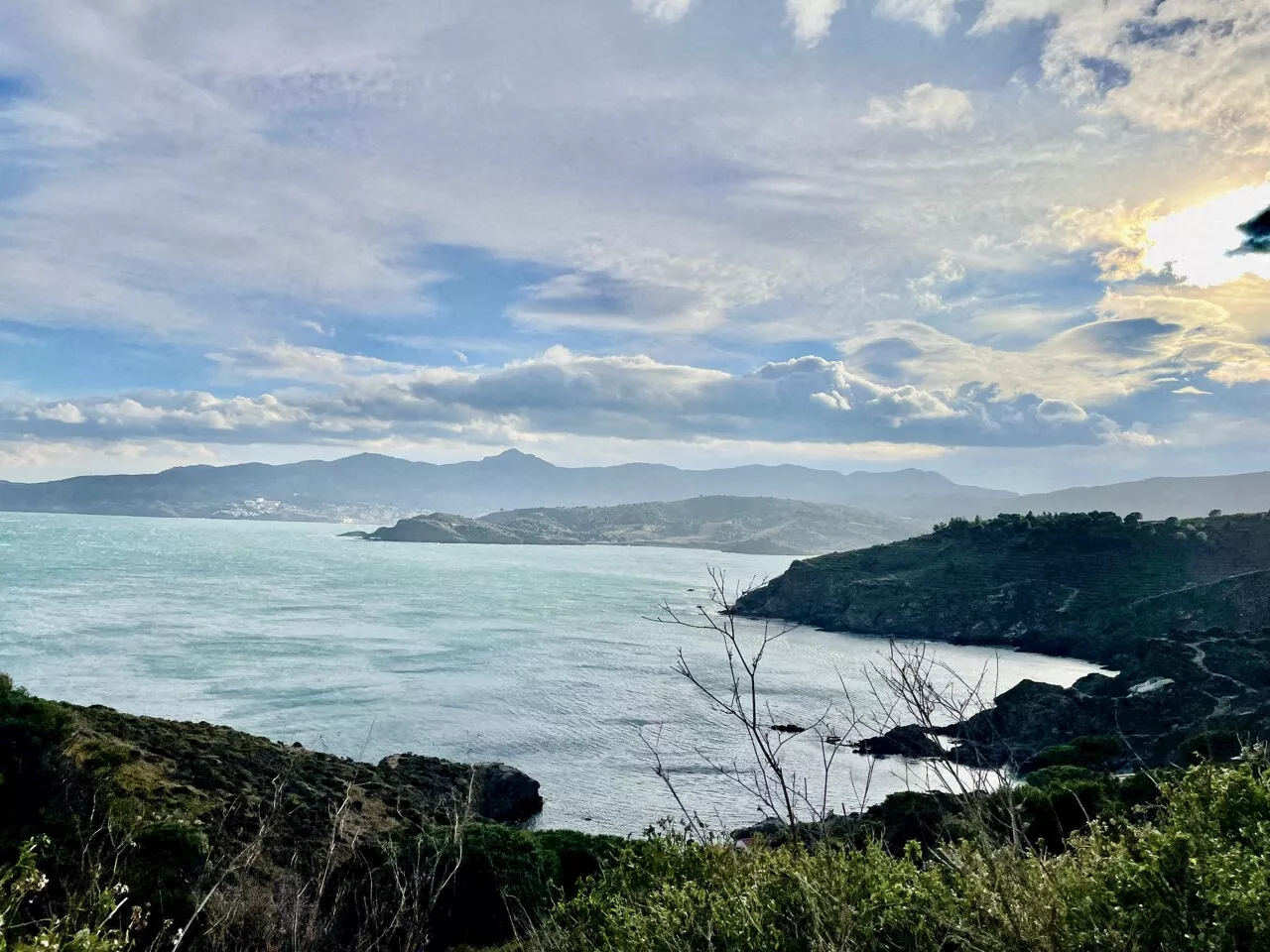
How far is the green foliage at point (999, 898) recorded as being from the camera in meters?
8.49

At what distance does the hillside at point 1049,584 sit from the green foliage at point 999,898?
84432 mm

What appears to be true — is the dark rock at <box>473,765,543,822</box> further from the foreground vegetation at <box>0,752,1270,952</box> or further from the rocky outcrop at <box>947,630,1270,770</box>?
the rocky outcrop at <box>947,630,1270,770</box>

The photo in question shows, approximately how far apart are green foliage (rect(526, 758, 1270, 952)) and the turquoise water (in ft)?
21.2

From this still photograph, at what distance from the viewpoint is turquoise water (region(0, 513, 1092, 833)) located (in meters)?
48.9

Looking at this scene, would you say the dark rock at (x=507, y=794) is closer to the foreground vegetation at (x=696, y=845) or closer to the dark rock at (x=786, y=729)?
the foreground vegetation at (x=696, y=845)

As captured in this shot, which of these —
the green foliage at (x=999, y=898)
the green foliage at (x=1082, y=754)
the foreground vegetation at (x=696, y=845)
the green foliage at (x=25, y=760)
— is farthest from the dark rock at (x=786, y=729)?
the green foliage at (x=25, y=760)

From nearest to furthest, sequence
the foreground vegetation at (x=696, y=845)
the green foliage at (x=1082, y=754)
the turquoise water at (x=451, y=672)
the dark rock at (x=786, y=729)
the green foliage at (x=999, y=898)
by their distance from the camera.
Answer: the green foliage at (x=999, y=898)
the foreground vegetation at (x=696, y=845)
the dark rock at (x=786, y=729)
the green foliage at (x=1082, y=754)
the turquoise water at (x=451, y=672)

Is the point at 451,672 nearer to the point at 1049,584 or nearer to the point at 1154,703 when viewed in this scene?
the point at 1154,703

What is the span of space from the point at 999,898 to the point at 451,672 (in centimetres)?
6958

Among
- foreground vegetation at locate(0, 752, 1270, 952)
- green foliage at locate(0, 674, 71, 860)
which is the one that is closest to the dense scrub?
green foliage at locate(0, 674, 71, 860)

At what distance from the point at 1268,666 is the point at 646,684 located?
1852 inches

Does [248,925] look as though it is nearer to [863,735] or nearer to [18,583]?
[863,735]

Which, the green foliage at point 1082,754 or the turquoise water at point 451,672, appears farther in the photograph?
the turquoise water at point 451,672

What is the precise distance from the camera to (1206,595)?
85.2 m
